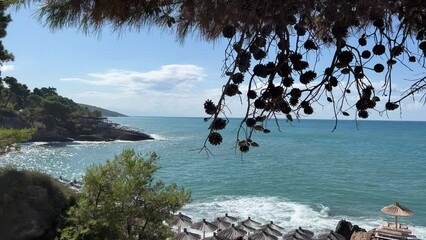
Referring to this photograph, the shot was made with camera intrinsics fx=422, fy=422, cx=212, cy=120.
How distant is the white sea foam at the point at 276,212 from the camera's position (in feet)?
59.0

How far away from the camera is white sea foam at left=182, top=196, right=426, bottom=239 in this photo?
17984mm

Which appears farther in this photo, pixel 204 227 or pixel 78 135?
pixel 78 135

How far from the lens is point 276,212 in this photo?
811 inches

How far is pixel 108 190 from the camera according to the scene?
968 centimetres

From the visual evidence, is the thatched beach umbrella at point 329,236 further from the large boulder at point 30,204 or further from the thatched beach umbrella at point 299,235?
the large boulder at point 30,204

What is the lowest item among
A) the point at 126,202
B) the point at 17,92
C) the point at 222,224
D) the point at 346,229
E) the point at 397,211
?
the point at 346,229

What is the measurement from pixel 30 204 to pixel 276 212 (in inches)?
476

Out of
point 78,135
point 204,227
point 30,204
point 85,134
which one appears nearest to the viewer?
point 30,204

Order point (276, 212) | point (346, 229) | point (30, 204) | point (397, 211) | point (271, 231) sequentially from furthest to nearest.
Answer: point (276, 212) → point (346, 229) → point (397, 211) → point (271, 231) → point (30, 204)

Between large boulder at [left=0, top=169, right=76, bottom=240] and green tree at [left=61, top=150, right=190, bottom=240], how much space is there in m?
2.41

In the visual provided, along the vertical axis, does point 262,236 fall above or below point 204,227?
below

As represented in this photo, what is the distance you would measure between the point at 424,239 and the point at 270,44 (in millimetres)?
16813

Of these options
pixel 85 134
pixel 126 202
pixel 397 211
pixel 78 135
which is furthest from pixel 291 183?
pixel 78 135

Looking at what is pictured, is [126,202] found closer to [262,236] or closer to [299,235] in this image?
[262,236]
